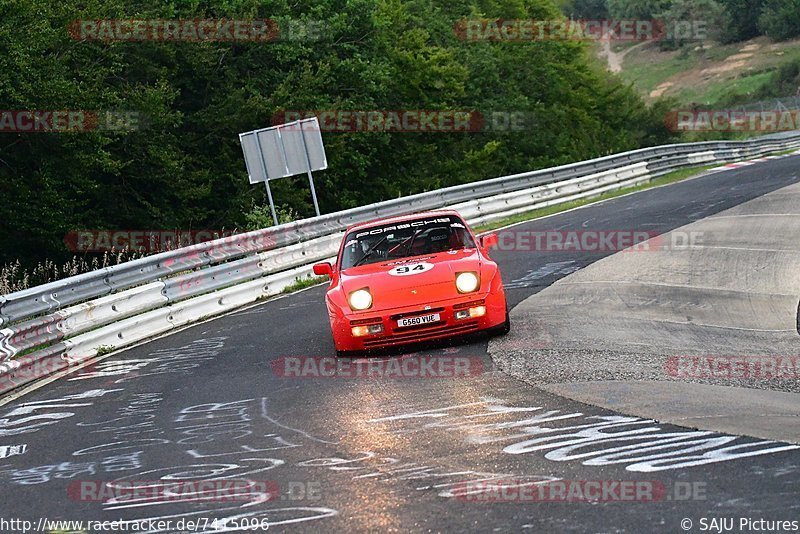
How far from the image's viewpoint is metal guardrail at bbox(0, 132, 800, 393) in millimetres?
11992

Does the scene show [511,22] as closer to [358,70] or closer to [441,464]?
[358,70]

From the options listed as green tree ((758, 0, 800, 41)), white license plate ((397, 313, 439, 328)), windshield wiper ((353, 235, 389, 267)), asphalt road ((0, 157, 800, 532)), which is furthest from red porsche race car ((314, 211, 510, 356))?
green tree ((758, 0, 800, 41))

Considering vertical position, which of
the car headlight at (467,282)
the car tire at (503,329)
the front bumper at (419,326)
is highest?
the car headlight at (467,282)

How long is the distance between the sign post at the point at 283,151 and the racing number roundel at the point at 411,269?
998cm

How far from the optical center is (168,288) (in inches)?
587

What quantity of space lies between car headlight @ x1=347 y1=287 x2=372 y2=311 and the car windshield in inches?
37.1

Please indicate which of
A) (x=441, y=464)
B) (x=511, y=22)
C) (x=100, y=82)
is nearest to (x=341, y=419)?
(x=441, y=464)

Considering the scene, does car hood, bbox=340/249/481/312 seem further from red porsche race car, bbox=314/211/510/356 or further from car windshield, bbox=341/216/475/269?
car windshield, bbox=341/216/475/269

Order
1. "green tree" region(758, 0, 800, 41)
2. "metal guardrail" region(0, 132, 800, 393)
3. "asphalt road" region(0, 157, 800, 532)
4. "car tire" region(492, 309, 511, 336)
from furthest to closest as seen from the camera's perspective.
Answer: "green tree" region(758, 0, 800, 41) → "metal guardrail" region(0, 132, 800, 393) → "car tire" region(492, 309, 511, 336) → "asphalt road" region(0, 157, 800, 532)

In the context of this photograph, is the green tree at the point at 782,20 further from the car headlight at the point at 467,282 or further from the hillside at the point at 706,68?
the car headlight at the point at 467,282

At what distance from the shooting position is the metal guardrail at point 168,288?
12.0m

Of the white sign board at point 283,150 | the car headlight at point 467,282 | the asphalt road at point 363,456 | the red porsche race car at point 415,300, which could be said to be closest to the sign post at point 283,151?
the white sign board at point 283,150

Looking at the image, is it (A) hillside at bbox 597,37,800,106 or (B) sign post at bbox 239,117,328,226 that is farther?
(A) hillside at bbox 597,37,800,106

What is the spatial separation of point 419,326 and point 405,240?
64.5 inches
